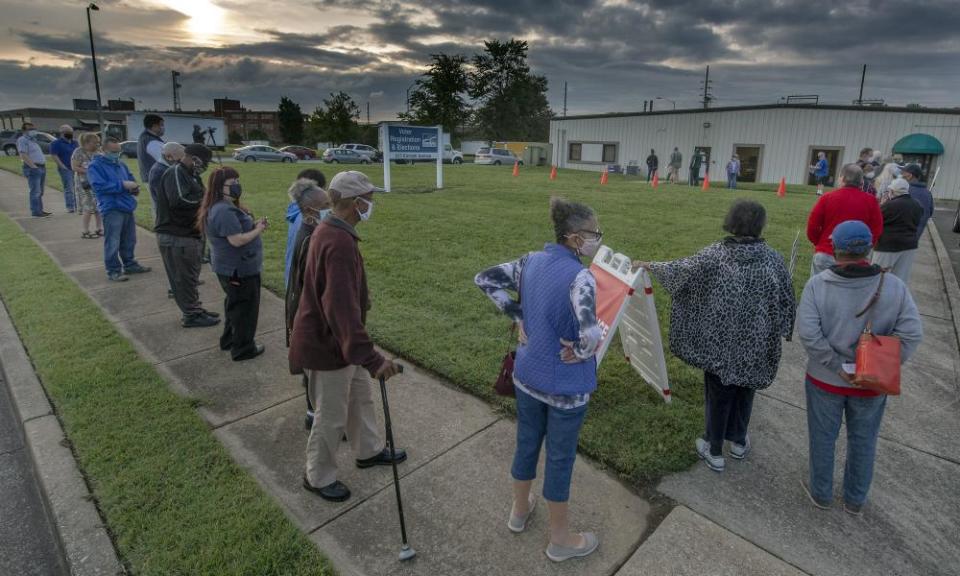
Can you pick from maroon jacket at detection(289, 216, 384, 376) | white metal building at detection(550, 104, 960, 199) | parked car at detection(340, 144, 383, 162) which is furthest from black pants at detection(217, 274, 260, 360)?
parked car at detection(340, 144, 383, 162)

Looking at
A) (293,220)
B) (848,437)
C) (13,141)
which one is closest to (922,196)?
(848,437)

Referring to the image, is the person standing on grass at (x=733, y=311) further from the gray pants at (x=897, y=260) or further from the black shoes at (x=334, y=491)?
the gray pants at (x=897, y=260)

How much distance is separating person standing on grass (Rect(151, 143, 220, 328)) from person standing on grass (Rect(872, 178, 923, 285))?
7.37m

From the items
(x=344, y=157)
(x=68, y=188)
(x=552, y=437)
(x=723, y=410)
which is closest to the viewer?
(x=552, y=437)

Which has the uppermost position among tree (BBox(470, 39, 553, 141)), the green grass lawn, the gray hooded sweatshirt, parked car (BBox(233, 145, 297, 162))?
tree (BBox(470, 39, 553, 141))

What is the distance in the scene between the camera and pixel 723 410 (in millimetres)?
3424

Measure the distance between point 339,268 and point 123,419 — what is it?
8.10 ft

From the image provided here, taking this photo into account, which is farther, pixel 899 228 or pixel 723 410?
pixel 899 228

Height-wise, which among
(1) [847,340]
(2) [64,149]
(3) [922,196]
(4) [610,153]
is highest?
(4) [610,153]

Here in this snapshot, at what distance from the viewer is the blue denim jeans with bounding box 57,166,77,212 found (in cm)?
1170

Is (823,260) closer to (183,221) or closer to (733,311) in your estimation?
(733,311)

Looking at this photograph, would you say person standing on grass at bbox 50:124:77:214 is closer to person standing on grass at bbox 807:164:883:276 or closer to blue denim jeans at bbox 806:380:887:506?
person standing on grass at bbox 807:164:883:276

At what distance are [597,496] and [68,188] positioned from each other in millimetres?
13898

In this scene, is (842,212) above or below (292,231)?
above
